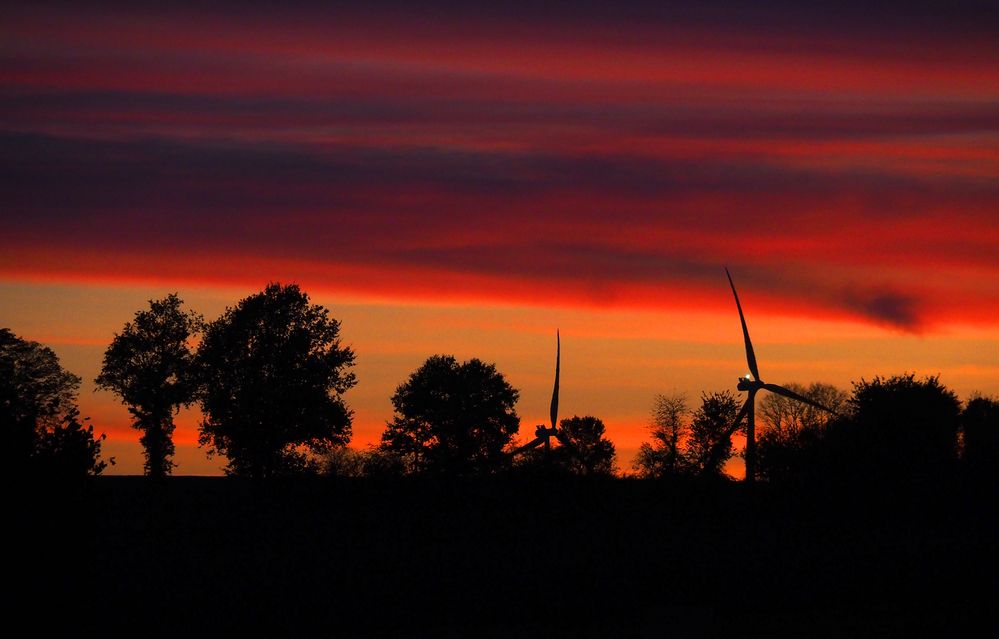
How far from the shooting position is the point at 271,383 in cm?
10769

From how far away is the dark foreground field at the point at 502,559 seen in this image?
5012 centimetres

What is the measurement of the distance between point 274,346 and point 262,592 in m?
53.5

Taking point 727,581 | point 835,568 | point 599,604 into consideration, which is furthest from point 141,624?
point 835,568

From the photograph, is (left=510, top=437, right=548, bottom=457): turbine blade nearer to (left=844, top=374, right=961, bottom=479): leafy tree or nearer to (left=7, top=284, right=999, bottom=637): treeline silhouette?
(left=7, top=284, right=999, bottom=637): treeline silhouette

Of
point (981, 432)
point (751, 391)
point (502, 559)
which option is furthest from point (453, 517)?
point (981, 432)

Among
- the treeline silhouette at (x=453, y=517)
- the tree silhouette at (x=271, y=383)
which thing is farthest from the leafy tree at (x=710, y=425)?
the tree silhouette at (x=271, y=383)

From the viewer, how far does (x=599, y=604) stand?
188 feet

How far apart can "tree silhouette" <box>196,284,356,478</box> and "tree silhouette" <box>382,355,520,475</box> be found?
100 feet

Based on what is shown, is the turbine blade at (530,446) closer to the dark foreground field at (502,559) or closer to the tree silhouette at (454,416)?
the tree silhouette at (454,416)

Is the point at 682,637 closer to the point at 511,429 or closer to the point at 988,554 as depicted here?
the point at 988,554

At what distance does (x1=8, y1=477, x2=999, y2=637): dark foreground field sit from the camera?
164 ft

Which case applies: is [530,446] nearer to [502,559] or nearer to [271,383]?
[271,383]

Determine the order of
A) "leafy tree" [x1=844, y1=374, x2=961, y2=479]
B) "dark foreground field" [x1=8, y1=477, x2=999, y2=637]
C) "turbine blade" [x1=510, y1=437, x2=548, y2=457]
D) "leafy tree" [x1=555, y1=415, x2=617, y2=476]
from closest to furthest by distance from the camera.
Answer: "dark foreground field" [x1=8, y1=477, x2=999, y2=637]
"leafy tree" [x1=844, y1=374, x2=961, y2=479]
"turbine blade" [x1=510, y1=437, x2=548, y2=457]
"leafy tree" [x1=555, y1=415, x2=617, y2=476]

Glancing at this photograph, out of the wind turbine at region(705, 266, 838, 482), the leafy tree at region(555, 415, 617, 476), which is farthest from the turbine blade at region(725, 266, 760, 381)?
the leafy tree at region(555, 415, 617, 476)
